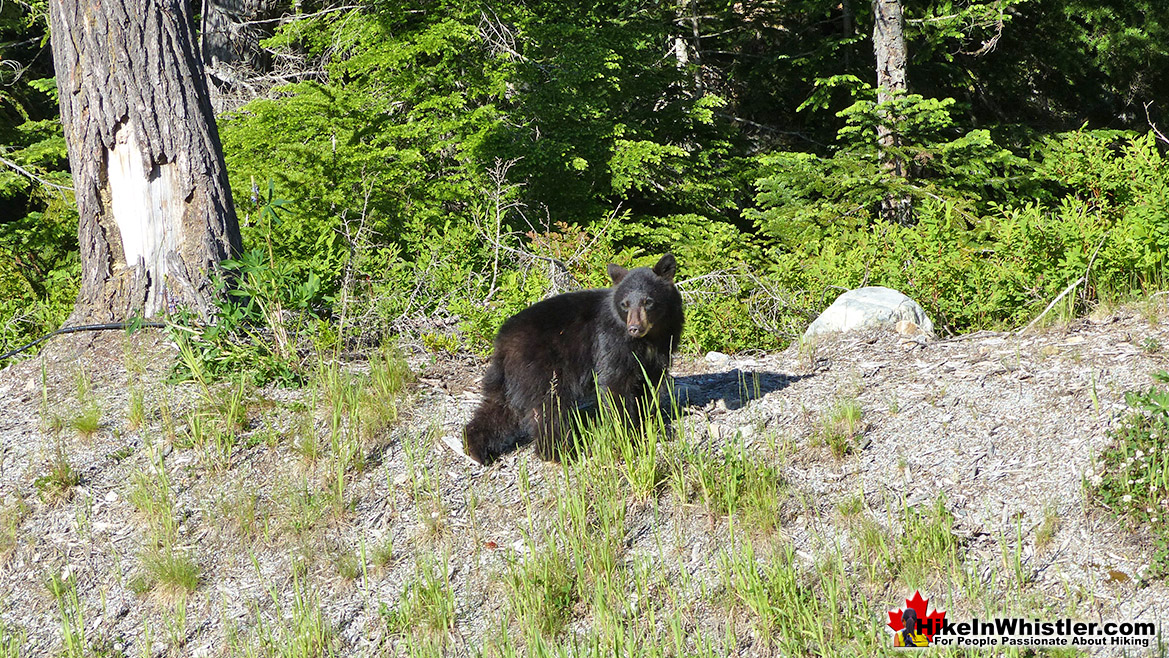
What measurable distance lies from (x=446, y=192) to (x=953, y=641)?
8337 mm

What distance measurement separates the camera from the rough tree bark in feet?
37.8

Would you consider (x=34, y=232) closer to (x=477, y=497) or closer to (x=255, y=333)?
(x=255, y=333)

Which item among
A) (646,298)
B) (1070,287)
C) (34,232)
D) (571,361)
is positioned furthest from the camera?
(34,232)

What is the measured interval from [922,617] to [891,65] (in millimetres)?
9290

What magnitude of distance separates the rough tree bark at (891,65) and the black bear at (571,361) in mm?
7132

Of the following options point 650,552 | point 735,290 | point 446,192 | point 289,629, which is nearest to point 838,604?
point 650,552

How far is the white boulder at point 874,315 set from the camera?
6.78 m

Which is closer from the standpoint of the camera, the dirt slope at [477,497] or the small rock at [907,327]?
the dirt slope at [477,497]

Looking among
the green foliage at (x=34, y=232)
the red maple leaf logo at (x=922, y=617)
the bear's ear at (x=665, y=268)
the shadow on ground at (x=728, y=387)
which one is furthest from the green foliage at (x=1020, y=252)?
the green foliage at (x=34, y=232)

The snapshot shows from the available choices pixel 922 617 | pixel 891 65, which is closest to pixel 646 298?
pixel 922 617

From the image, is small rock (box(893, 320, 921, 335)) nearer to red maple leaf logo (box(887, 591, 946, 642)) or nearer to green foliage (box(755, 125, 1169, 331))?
green foliage (box(755, 125, 1169, 331))

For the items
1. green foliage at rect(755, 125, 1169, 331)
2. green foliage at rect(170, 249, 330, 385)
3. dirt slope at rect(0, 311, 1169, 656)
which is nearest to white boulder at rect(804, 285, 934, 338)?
dirt slope at rect(0, 311, 1169, 656)

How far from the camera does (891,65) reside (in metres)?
11.7

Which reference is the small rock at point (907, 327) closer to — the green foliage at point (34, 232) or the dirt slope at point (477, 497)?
the dirt slope at point (477, 497)
